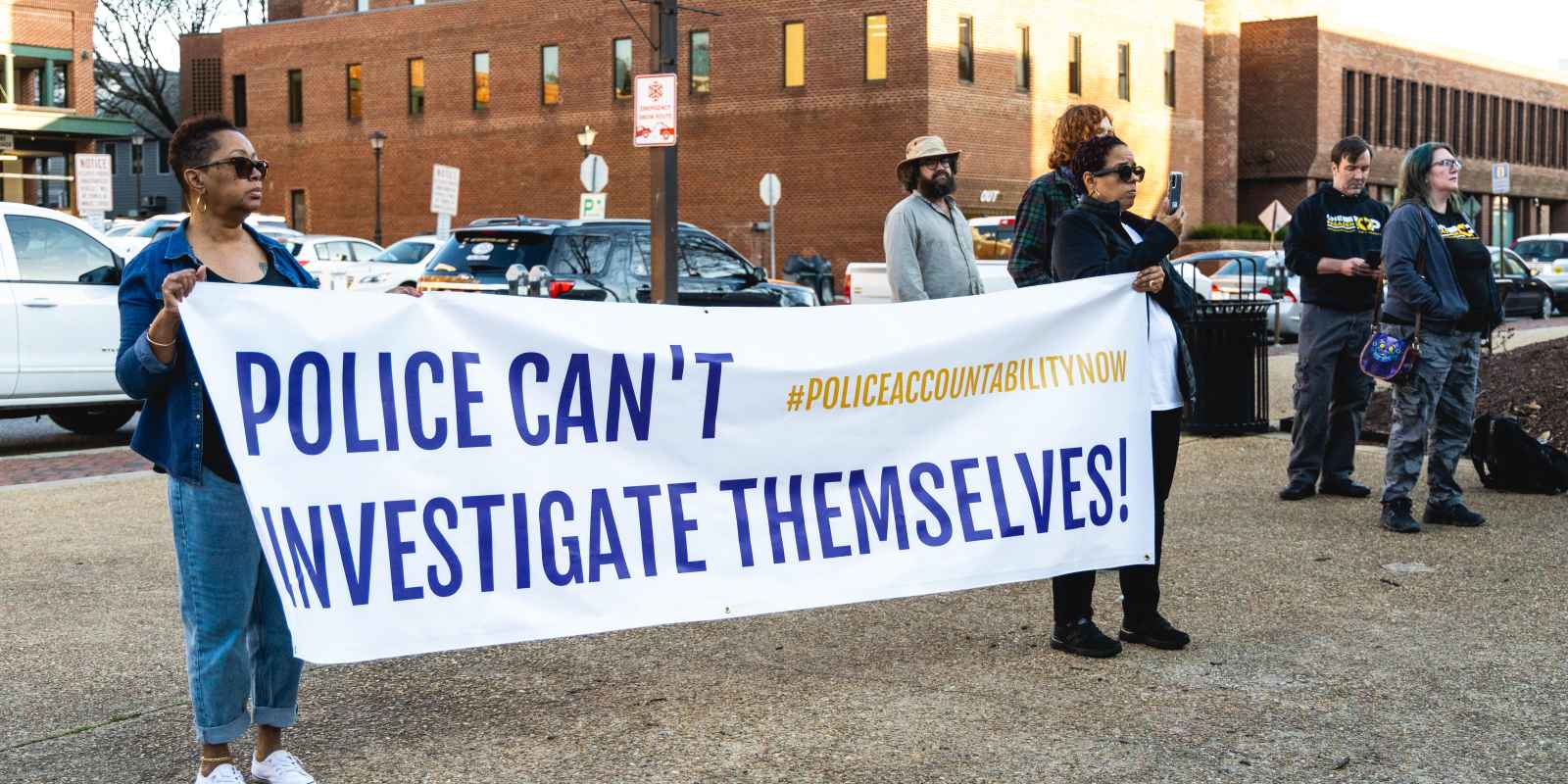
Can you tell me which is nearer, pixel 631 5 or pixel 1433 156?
pixel 1433 156

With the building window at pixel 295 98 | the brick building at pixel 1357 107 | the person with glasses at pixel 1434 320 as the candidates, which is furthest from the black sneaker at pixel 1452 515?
the building window at pixel 295 98

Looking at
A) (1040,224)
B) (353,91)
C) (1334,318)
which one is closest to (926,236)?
(1040,224)

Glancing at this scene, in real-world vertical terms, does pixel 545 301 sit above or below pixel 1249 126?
below

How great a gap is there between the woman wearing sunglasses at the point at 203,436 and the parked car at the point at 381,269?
1432 centimetres

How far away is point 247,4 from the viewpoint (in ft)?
241

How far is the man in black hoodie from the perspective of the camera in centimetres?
934

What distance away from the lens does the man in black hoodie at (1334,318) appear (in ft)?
30.7

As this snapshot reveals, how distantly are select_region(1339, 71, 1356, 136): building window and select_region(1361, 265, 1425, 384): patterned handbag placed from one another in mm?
52484

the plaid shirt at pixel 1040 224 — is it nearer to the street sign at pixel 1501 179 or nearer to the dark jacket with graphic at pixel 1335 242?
the dark jacket with graphic at pixel 1335 242

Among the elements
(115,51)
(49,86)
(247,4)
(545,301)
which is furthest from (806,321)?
(247,4)

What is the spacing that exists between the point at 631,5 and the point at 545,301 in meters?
44.1

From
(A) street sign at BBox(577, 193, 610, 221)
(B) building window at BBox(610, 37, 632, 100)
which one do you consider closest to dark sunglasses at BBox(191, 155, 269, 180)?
(A) street sign at BBox(577, 193, 610, 221)

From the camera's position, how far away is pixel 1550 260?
126 ft

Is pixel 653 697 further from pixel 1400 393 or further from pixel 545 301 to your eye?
pixel 1400 393
